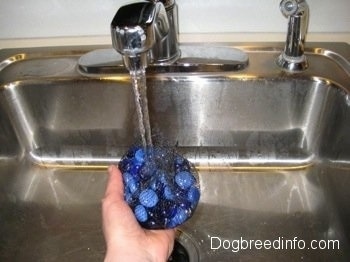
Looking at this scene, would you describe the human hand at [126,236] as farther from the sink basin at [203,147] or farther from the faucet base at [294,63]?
the faucet base at [294,63]

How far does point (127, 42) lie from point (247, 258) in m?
0.33

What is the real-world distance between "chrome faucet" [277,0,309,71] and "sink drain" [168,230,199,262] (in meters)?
0.30

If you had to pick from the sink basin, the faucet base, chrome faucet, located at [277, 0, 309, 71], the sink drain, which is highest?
chrome faucet, located at [277, 0, 309, 71]

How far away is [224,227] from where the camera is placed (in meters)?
0.54

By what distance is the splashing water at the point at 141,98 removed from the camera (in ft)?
1.46

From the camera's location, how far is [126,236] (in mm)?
402

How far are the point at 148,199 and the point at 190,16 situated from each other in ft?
1.08

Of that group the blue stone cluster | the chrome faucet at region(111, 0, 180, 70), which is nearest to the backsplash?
the chrome faucet at region(111, 0, 180, 70)

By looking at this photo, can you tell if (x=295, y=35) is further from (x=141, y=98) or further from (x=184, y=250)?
(x=184, y=250)

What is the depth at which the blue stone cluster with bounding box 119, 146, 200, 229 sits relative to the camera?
420 millimetres

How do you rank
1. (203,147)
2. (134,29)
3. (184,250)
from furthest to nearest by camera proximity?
(203,147) < (184,250) < (134,29)

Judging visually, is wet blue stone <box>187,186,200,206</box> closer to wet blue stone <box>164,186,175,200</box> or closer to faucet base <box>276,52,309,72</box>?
wet blue stone <box>164,186,175,200</box>

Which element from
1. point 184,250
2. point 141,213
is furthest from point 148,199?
point 184,250

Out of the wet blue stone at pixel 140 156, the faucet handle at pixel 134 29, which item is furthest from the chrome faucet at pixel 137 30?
the wet blue stone at pixel 140 156
